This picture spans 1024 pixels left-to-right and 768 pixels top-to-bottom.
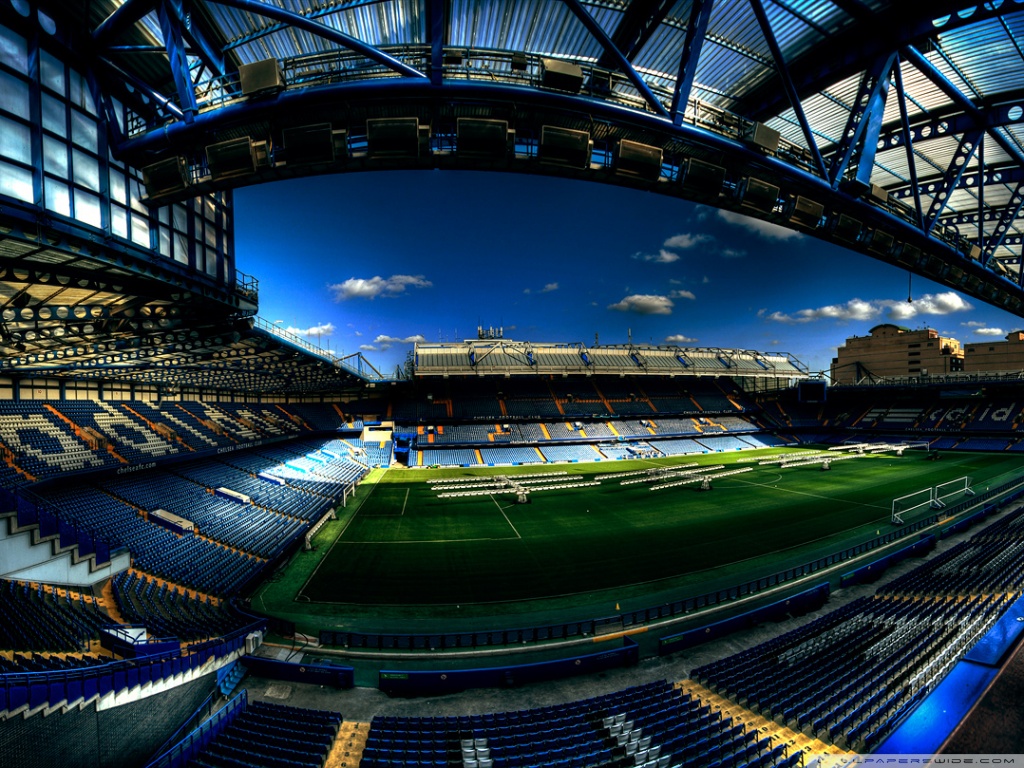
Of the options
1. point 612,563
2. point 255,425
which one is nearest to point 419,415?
point 255,425

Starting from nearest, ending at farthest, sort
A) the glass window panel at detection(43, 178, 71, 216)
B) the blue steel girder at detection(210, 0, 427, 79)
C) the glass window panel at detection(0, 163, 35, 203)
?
the blue steel girder at detection(210, 0, 427, 79)
the glass window panel at detection(0, 163, 35, 203)
the glass window panel at detection(43, 178, 71, 216)

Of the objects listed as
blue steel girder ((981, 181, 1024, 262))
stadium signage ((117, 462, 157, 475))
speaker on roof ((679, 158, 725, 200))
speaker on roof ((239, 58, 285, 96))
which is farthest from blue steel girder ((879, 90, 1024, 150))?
stadium signage ((117, 462, 157, 475))

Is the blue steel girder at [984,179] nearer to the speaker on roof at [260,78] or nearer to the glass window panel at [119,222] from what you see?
the speaker on roof at [260,78]

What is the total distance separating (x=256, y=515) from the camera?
24234 mm

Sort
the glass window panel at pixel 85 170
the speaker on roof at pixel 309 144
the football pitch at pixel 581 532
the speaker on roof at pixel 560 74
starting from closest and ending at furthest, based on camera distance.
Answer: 1. the speaker on roof at pixel 560 74
2. the speaker on roof at pixel 309 144
3. the glass window panel at pixel 85 170
4. the football pitch at pixel 581 532

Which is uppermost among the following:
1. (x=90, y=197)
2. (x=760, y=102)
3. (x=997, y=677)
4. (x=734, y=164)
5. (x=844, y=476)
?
(x=760, y=102)

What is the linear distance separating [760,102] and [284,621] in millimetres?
17900

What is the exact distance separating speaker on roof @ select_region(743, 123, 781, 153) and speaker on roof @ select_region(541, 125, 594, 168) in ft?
7.77

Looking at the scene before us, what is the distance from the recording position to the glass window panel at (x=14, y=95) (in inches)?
276

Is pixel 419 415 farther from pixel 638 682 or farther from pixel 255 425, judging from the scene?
pixel 638 682

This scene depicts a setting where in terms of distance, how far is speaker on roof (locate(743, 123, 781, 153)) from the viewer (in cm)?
621

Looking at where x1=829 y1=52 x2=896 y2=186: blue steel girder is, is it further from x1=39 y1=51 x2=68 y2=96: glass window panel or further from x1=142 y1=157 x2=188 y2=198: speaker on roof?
x1=39 y1=51 x2=68 y2=96: glass window panel

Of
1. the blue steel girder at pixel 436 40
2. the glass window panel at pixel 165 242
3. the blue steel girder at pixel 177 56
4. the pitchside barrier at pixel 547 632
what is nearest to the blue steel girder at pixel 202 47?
the blue steel girder at pixel 177 56

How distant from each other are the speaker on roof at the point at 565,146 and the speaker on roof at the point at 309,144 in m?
2.81
